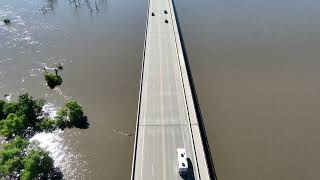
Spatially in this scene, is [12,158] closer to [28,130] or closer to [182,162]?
[28,130]

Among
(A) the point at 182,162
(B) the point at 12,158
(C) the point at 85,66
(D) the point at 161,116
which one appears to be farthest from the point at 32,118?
(A) the point at 182,162

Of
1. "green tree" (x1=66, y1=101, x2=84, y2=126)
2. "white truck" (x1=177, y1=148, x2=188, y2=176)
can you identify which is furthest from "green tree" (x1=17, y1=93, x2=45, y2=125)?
"white truck" (x1=177, y1=148, x2=188, y2=176)

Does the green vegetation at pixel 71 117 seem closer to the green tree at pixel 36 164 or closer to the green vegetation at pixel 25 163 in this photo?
the green vegetation at pixel 25 163

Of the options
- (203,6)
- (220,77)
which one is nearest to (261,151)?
(220,77)

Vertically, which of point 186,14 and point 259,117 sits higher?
point 186,14

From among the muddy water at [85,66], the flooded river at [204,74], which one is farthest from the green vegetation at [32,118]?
the flooded river at [204,74]

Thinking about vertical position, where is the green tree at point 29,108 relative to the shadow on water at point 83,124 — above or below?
above

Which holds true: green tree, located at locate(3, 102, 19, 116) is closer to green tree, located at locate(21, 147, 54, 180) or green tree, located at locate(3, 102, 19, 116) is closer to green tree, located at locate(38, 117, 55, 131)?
green tree, located at locate(38, 117, 55, 131)

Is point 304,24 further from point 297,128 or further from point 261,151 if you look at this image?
point 261,151
